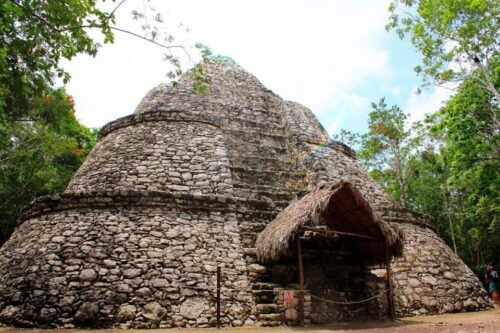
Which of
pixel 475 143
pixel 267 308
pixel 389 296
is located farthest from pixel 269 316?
pixel 475 143

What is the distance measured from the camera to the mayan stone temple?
16.3 ft

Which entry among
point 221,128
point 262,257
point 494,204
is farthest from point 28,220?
point 494,204

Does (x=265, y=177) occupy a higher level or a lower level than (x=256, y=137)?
lower

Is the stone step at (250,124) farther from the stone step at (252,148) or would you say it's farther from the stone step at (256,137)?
the stone step at (252,148)

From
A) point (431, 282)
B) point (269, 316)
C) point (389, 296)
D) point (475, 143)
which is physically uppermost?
point (475, 143)

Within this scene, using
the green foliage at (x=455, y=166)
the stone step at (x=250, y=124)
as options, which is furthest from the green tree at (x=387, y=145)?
the stone step at (x=250, y=124)

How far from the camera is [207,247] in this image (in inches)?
229

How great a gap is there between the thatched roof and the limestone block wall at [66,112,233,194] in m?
1.66

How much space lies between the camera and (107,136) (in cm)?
881

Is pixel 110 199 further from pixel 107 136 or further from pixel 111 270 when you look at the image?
pixel 107 136

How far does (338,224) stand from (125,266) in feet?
11.7

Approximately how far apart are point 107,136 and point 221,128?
287cm

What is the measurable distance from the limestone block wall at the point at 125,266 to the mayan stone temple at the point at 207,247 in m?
0.02

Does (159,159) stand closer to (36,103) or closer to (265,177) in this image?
(265,177)
